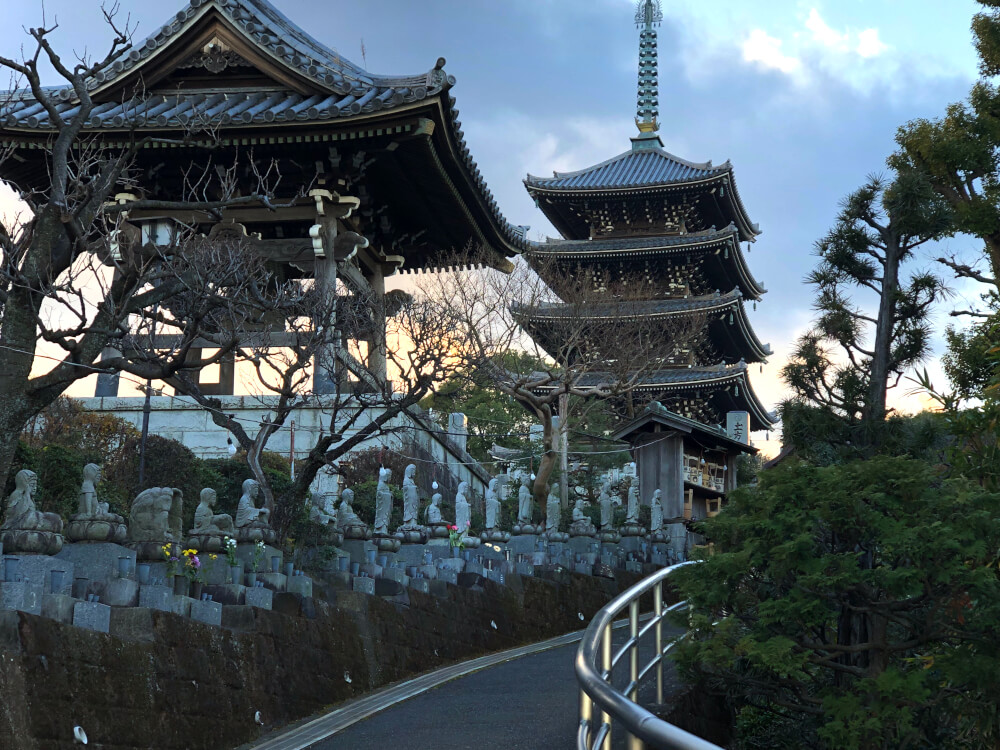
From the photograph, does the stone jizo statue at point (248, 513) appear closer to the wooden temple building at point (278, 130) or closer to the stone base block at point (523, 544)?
the stone base block at point (523, 544)

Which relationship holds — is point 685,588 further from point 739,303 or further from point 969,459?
point 739,303

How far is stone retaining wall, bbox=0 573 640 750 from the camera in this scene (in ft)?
22.2

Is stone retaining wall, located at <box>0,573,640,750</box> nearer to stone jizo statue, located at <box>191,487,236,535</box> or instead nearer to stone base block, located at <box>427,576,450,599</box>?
stone base block, located at <box>427,576,450,599</box>

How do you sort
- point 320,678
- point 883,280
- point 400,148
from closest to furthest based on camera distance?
point 320,678 → point 883,280 → point 400,148

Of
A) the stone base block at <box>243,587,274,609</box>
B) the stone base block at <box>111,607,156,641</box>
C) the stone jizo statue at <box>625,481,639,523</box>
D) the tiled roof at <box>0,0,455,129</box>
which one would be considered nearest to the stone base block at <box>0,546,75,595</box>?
the stone base block at <box>111,607,156,641</box>

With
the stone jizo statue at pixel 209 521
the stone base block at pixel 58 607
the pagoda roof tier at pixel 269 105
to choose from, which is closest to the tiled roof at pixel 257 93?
the pagoda roof tier at pixel 269 105

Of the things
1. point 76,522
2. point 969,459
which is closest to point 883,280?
point 969,459

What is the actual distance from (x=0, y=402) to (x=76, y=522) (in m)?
1.33

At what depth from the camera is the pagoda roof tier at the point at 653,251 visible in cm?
3816

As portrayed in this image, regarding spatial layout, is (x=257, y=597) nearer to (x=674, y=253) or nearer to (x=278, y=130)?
(x=278, y=130)

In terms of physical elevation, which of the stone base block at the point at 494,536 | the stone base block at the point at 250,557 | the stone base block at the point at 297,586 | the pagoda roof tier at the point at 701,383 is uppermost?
the pagoda roof tier at the point at 701,383

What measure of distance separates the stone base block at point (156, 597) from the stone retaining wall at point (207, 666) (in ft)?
0.43

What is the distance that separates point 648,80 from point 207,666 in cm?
4404

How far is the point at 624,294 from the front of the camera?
1474 inches
